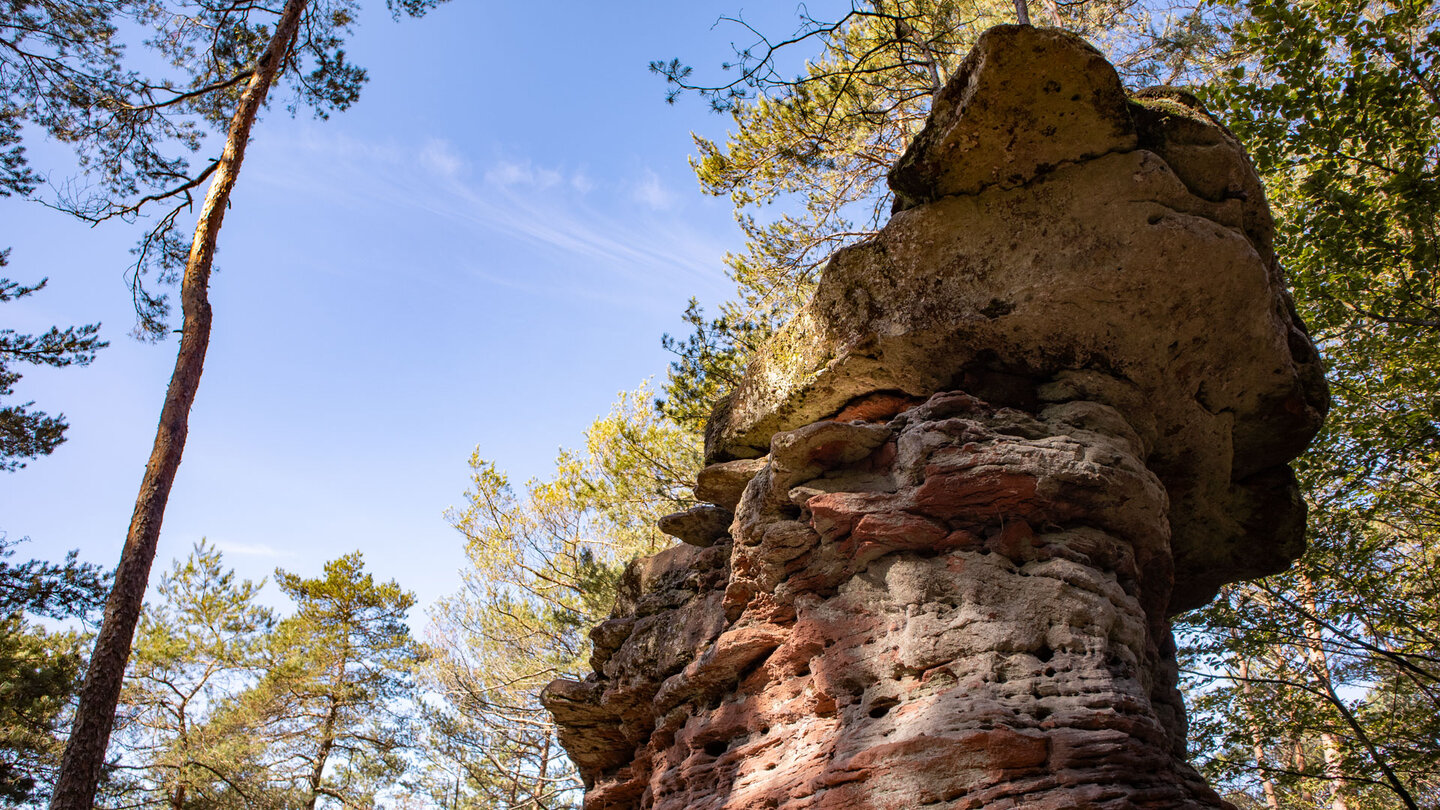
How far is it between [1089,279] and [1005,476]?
64.8 inches

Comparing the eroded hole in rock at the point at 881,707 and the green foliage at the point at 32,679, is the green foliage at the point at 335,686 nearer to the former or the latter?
the green foliage at the point at 32,679

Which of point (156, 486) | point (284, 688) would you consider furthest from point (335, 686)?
point (156, 486)

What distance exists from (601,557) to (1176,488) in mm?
9795

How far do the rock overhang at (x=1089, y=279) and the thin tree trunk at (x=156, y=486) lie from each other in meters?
6.13

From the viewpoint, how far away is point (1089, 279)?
18.4 ft

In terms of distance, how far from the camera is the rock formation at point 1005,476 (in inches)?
170

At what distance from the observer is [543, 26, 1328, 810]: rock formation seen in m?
4.32

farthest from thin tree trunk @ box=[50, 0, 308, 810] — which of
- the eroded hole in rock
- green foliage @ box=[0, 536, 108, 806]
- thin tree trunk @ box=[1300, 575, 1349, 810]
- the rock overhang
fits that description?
thin tree trunk @ box=[1300, 575, 1349, 810]

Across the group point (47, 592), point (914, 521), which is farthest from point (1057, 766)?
point (47, 592)

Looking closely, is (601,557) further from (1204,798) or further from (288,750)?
(1204,798)

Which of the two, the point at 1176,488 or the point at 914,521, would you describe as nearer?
the point at 914,521

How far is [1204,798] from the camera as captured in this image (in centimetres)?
405

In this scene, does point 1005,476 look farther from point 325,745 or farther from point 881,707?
point 325,745

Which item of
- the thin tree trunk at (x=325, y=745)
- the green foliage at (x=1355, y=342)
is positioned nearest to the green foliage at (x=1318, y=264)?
the green foliage at (x=1355, y=342)
